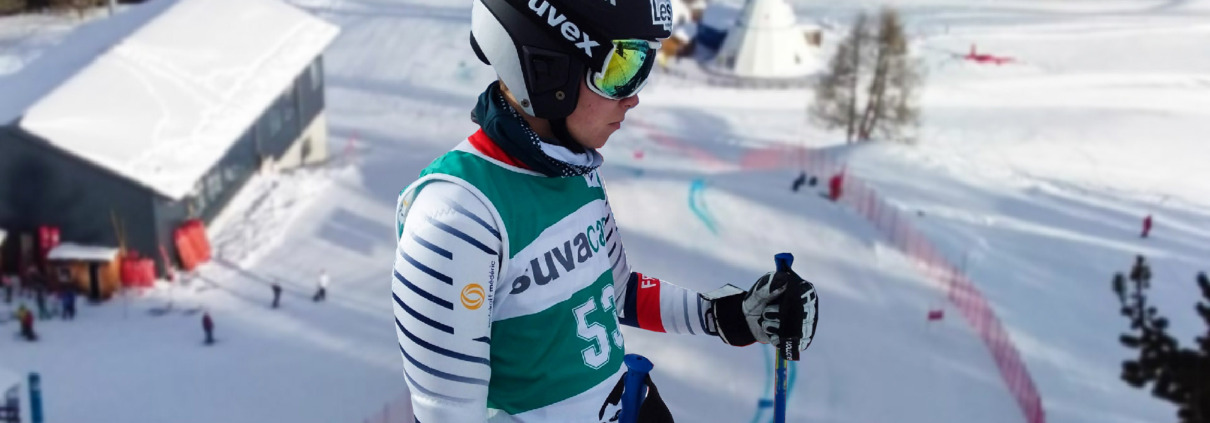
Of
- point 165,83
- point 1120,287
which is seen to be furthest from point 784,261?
point 165,83

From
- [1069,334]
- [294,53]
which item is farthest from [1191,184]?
[294,53]

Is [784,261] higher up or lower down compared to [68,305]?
higher up

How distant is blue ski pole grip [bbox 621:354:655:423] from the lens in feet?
8.49

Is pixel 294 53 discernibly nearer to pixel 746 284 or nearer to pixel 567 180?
pixel 746 284

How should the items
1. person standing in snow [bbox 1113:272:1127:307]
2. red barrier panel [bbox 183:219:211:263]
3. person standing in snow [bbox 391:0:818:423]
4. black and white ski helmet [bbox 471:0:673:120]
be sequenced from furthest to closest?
red barrier panel [bbox 183:219:211:263] → person standing in snow [bbox 1113:272:1127:307] → black and white ski helmet [bbox 471:0:673:120] → person standing in snow [bbox 391:0:818:423]

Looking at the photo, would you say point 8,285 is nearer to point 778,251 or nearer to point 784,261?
point 778,251

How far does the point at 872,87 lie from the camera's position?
25172 millimetres

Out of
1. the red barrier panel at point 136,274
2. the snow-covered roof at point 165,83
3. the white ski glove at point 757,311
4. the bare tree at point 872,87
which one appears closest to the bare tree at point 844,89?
the bare tree at point 872,87

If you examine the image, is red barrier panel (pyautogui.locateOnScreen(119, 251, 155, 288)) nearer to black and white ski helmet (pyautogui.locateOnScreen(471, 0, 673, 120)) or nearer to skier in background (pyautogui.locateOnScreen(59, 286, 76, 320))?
skier in background (pyautogui.locateOnScreen(59, 286, 76, 320))

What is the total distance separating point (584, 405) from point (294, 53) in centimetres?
2011

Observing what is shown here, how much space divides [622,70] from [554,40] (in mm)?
163

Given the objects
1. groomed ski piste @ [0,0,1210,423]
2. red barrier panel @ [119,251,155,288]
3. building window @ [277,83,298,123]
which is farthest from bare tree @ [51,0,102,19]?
red barrier panel @ [119,251,155,288]

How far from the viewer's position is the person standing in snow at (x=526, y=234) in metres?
2.15

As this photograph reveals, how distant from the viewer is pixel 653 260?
14766 millimetres
